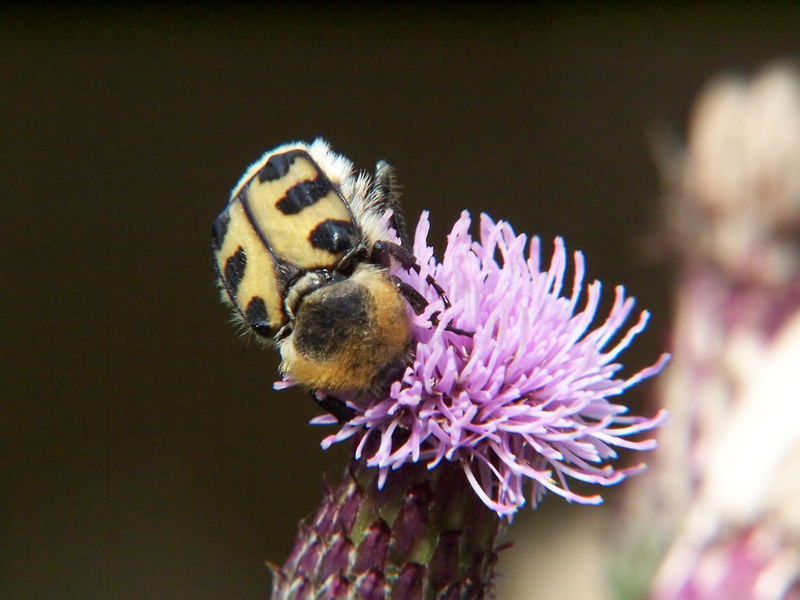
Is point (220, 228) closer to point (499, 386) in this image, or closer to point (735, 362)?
point (499, 386)

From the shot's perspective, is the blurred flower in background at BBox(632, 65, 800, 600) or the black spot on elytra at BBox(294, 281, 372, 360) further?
the blurred flower in background at BBox(632, 65, 800, 600)

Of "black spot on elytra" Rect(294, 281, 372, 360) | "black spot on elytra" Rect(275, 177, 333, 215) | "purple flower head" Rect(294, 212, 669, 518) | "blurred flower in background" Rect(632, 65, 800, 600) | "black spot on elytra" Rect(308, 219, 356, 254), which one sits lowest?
"blurred flower in background" Rect(632, 65, 800, 600)

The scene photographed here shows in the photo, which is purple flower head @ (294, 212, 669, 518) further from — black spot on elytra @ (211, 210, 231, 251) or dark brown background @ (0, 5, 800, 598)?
dark brown background @ (0, 5, 800, 598)

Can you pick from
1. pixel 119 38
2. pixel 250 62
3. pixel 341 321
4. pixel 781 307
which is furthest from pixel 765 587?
pixel 119 38

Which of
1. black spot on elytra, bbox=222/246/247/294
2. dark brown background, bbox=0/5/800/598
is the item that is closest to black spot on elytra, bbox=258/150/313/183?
black spot on elytra, bbox=222/246/247/294

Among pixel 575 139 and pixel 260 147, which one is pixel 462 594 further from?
pixel 575 139

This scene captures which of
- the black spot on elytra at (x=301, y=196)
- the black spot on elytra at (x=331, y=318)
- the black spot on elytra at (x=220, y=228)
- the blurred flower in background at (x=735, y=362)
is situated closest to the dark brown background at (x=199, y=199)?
the blurred flower in background at (x=735, y=362)
